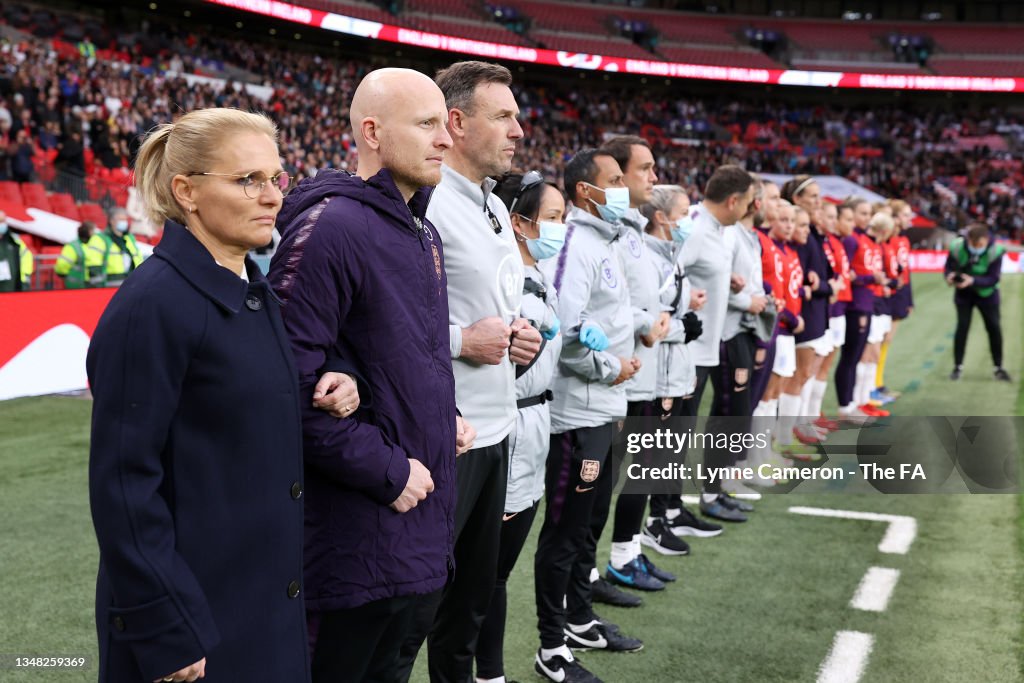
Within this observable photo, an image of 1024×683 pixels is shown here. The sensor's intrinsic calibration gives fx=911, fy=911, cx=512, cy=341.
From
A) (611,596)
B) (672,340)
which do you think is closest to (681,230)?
(672,340)

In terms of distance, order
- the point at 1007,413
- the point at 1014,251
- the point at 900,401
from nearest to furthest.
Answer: the point at 1007,413 < the point at 900,401 < the point at 1014,251

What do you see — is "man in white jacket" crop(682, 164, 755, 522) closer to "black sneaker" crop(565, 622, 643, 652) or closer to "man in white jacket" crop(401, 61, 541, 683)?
"black sneaker" crop(565, 622, 643, 652)

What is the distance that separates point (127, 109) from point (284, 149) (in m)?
3.59

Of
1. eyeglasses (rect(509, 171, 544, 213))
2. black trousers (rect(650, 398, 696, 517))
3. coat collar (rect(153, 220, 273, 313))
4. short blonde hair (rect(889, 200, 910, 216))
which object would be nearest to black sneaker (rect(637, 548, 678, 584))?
black trousers (rect(650, 398, 696, 517))

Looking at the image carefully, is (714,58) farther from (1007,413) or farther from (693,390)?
(693,390)

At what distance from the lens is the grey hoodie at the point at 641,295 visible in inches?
171

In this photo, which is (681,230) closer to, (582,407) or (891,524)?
(582,407)

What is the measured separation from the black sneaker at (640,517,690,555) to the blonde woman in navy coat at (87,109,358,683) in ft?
11.8

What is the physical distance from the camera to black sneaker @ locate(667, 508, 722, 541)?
5.55 metres

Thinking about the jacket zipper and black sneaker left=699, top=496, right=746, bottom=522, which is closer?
the jacket zipper

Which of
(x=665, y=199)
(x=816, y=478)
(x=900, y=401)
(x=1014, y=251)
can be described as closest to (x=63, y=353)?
(x=665, y=199)

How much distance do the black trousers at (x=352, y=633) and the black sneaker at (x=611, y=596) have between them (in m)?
2.45

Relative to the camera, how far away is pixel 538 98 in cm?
4194

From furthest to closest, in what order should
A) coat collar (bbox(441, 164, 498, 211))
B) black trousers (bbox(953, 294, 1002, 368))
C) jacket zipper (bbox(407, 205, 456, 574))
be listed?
black trousers (bbox(953, 294, 1002, 368)) < coat collar (bbox(441, 164, 498, 211)) < jacket zipper (bbox(407, 205, 456, 574))
